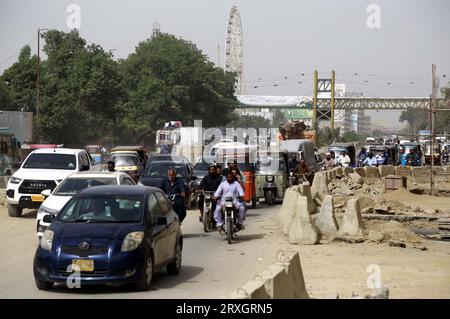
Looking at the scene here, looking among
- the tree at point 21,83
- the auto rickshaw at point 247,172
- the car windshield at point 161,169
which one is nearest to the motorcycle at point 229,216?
the auto rickshaw at point 247,172

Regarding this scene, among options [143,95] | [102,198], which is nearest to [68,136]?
[143,95]

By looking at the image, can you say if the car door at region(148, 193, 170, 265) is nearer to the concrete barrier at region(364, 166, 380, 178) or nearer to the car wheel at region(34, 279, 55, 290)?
the car wheel at region(34, 279, 55, 290)

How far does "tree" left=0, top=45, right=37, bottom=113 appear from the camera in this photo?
243 feet

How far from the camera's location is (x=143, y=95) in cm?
9769

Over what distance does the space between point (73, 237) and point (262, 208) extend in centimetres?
1823

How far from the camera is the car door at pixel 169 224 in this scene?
43.5 ft

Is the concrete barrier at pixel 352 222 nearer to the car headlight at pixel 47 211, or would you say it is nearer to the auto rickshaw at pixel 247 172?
the car headlight at pixel 47 211

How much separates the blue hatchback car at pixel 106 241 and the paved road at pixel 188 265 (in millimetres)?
271

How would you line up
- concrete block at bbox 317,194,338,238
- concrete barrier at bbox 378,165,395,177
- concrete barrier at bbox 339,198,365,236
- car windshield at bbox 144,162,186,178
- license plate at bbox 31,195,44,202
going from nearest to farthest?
concrete barrier at bbox 339,198,365,236 < concrete block at bbox 317,194,338,238 < license plate at bbox 31,195,44,202 < car windshield at bbox 144,162,186,178 < concrete barrier at bbox 378,165,395,177

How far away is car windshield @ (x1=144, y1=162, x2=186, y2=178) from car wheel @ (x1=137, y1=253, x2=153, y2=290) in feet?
51.0

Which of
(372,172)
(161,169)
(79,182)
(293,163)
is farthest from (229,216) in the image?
(372,172)

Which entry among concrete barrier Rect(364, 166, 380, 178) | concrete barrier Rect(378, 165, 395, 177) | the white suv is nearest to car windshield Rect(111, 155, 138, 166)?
concrete barrier Rect(364, 166, 380, 178)

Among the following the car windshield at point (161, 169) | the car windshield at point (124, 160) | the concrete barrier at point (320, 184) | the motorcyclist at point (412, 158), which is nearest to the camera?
the car windshield at point (161, 169)

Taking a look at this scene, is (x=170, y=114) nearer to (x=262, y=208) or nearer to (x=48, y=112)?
(x=48, y=112)
